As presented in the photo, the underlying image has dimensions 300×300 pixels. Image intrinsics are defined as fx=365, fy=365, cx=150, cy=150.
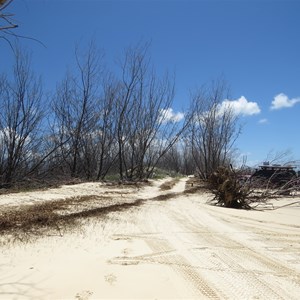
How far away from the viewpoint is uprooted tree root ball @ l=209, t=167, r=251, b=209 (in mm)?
11320

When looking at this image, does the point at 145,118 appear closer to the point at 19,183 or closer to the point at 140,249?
the point at 19,183

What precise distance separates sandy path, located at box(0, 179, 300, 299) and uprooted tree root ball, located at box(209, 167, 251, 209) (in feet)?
15.1

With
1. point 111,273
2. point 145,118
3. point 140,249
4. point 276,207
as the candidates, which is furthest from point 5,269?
point 145,118

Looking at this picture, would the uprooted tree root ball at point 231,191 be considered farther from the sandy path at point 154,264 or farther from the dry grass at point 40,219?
the sandy path at point 154,264

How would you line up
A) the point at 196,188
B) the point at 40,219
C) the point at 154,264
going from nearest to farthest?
1. the point at 154,264
2. the point at 40,219
3. the point at 196,188

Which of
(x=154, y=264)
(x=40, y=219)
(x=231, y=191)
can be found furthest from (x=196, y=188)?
(x=154, y=264)

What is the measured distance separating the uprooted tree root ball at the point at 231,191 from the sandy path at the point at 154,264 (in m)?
4.59

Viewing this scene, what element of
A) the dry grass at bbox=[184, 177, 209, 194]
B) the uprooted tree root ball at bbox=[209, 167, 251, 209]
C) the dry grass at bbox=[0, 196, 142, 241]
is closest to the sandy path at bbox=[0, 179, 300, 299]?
the dry grass at bbox=[0, 196, 142, 241]

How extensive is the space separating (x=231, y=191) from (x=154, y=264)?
25.6 ft

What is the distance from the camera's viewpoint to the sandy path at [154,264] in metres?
3.28

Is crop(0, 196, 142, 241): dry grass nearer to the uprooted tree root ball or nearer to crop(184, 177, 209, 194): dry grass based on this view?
the uprooted tree root ball

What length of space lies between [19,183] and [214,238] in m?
10.3

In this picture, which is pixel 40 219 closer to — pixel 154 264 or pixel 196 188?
pixel 154 264

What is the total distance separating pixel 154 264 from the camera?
4070 millimetres
